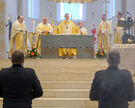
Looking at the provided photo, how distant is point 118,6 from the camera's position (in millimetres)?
20469

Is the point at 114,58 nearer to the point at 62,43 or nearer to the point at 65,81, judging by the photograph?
the point at 65,81

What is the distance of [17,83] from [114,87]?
114 cm

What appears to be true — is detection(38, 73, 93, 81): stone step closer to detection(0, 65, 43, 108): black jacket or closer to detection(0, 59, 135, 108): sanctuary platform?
detection(0, 59, 135, 108): sanctuary platform

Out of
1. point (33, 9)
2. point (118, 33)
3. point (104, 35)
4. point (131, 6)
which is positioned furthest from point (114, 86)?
point (33, 9)

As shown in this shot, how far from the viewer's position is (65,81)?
8.81m

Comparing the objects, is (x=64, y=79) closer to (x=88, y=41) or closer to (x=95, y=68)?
(x=95, y=68)

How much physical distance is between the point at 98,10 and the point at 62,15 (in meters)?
2.68

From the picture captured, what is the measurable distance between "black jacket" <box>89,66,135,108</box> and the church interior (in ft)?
10.4

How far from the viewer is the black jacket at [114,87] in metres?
3.80

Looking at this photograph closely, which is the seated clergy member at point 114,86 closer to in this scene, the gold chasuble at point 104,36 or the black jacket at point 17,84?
the black jacket at point 17,84

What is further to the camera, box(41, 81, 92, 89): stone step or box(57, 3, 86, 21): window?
box(57, 3, 86, 21): window

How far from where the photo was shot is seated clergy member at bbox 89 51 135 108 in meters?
3.80

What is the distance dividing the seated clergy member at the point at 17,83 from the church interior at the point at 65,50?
3.30 meters

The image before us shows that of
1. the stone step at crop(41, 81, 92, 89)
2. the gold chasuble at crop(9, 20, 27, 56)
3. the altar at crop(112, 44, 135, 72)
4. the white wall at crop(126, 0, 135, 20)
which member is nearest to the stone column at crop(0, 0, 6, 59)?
the gold chasuble at crop(9, 20, 27, 56)
